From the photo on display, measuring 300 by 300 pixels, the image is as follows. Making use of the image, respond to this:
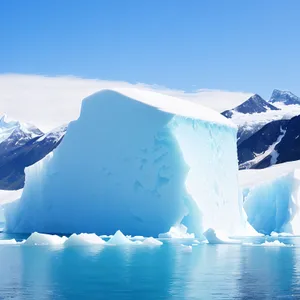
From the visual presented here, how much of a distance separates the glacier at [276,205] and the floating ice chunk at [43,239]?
1241 centimetres

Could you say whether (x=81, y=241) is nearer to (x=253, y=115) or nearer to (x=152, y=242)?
(x=152, y=242)

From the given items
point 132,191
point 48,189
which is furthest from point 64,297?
point 48,189

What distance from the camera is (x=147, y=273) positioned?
1391 centimetres

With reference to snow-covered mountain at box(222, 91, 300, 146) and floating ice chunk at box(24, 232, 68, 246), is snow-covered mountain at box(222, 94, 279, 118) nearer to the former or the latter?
snow-covered mountain at box(222, 91, 300, 146)

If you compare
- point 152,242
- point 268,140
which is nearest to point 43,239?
point 152,242

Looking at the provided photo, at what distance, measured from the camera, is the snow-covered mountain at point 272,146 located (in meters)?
92.2

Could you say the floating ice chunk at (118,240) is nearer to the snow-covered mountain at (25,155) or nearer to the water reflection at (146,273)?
the water reflection at (146,273)

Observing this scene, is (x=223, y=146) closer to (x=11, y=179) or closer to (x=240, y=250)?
(x=240, y=250)

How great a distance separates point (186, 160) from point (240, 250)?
645cm

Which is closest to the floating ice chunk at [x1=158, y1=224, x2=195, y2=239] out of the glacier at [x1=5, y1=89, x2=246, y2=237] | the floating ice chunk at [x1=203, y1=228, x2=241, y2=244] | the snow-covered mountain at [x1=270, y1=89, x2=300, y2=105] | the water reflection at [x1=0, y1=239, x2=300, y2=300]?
the glacier at [x1=5, y1=89, x2=246, y2=237]

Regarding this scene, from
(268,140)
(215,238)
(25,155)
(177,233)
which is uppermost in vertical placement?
(25,155)

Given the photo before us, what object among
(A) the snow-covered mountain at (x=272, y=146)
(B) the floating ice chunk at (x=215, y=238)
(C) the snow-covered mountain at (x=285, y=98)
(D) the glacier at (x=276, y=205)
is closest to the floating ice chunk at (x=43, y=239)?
(B) the floating ice chunk at (x=215, y=238)

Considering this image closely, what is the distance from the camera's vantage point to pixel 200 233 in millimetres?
25812

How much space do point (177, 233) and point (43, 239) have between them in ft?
17.8
